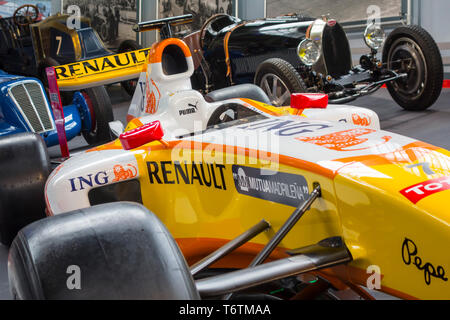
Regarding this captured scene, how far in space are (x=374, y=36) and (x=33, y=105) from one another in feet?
12.7

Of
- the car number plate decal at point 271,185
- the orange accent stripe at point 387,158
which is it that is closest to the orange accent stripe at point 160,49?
the car number plate decal at point 271,185

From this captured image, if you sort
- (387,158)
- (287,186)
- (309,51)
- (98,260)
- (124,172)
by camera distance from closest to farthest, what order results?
1. (98,260)
2. (387,158)
3. (287,186)
4. (124,172)
5. (309,51)

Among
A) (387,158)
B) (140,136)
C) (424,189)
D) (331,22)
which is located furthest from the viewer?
(331,22)

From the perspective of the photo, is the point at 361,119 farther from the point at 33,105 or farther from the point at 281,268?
the point at 33,105

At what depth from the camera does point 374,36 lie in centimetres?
636

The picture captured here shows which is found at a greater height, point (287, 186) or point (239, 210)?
point (287, 186)

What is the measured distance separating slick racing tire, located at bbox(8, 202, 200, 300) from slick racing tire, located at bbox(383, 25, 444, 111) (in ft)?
17.6

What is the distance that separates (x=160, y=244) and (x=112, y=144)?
5.08ft

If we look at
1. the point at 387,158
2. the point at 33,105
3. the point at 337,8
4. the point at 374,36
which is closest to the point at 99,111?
the point at 33,105

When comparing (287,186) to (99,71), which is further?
(99,71)

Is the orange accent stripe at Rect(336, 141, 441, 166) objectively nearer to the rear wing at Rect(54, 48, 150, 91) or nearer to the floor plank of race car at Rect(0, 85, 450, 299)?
the floor plank of race car at Rect(0, 85, 450, 299)

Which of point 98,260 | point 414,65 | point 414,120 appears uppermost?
point 414,65

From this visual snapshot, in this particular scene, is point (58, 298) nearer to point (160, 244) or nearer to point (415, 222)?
point (160, 244)
